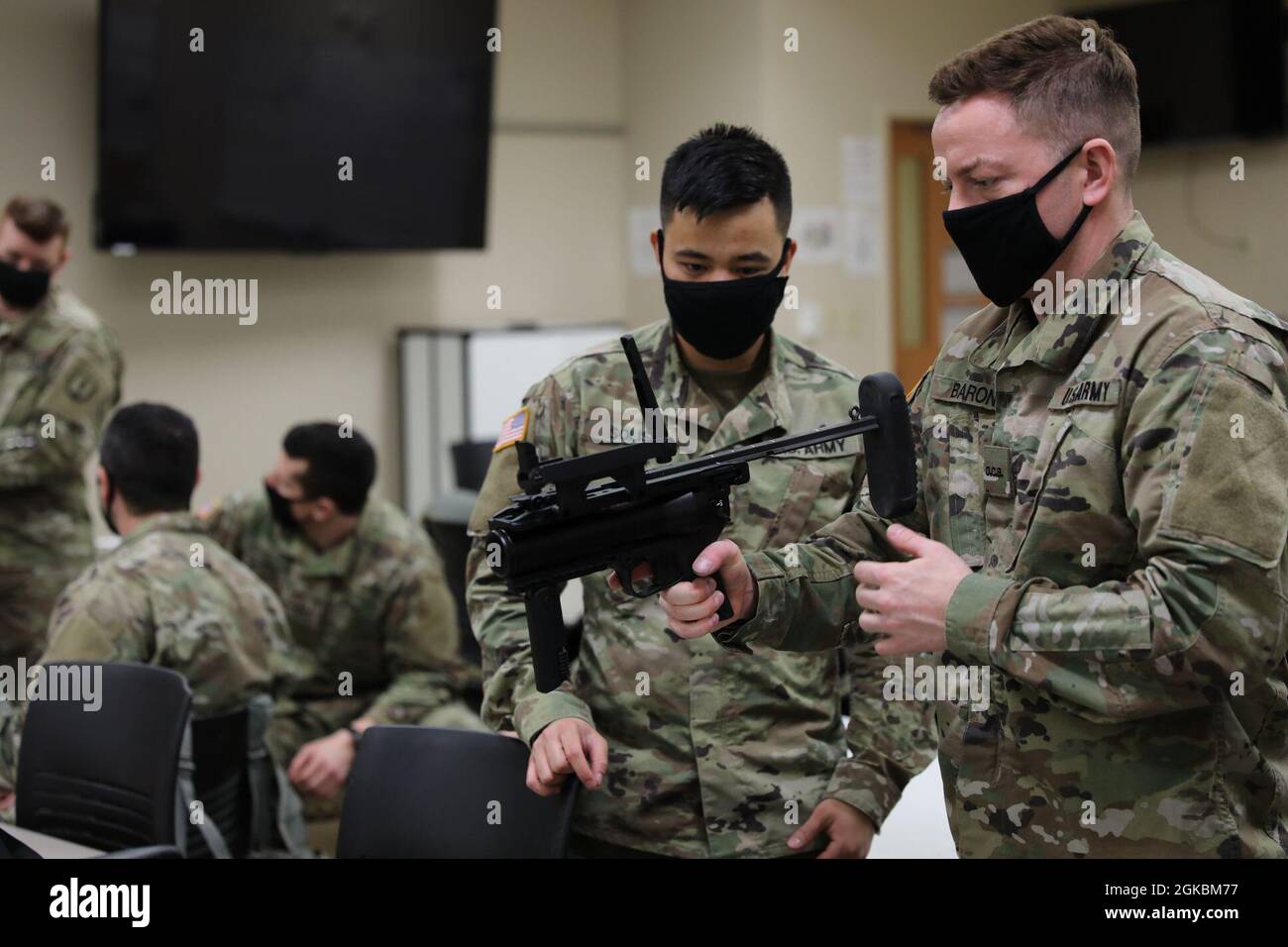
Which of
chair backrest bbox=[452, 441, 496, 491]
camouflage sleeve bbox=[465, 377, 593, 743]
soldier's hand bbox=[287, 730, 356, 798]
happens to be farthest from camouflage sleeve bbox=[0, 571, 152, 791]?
chair backrest bbox=[452, 441, 496, 491]

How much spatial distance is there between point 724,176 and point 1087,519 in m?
0.68

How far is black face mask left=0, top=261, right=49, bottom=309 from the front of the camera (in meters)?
3.73

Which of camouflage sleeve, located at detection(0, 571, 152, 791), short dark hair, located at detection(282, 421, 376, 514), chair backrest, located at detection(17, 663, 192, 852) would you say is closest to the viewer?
chair backrest, located at detection(17, 663, 192, 852)

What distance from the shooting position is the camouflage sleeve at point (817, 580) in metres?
1.50

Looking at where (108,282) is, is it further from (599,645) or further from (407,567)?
(599,645)

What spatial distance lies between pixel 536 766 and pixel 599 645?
18 cm

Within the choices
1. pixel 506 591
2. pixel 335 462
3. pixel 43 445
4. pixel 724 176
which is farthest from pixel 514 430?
pixel 43 445

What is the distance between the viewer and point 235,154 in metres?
5.12

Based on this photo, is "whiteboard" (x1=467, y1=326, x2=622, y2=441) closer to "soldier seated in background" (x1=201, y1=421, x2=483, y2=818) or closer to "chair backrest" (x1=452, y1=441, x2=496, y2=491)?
"chair backrest" (x1=452, y1=441, x2=496, y2=491)

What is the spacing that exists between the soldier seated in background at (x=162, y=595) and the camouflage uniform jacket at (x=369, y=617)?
0.40m

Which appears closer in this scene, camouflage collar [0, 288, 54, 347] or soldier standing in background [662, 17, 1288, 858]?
soldier standing in background [662, 17, 1288, 858]

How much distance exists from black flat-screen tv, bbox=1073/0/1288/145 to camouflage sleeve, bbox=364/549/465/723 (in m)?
3.79

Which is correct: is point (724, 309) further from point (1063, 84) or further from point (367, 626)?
point (367, 626)

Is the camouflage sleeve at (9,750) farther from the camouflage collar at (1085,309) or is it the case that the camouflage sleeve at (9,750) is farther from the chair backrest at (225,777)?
the camouflage collar at (1085,309)
